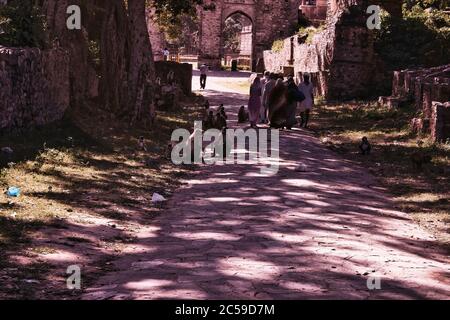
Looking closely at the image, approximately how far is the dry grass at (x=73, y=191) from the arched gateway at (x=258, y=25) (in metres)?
38.0

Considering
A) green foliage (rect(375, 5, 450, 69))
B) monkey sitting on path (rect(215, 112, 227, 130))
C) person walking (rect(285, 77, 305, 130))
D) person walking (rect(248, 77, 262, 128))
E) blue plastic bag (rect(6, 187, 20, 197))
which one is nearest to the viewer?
blue plastic bag (rect(6, 187, 20, 197))

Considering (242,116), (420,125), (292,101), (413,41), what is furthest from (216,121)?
(413,41)

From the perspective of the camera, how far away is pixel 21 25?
1633 centimetres

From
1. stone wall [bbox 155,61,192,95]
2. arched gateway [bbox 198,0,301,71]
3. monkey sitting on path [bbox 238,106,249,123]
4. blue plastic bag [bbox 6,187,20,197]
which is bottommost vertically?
blue plastic bag [bbox 6,187,20,197]

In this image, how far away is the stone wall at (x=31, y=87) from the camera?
14555mm

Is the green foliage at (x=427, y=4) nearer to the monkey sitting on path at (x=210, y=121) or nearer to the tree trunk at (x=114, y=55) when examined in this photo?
the tree trunk at (x=114, y=55)

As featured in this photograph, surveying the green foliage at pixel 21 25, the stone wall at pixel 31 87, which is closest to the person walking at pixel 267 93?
the stone wall at pixel 31 87

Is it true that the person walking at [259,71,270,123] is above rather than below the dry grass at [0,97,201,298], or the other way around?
above

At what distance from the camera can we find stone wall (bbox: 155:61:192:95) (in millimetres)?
31656

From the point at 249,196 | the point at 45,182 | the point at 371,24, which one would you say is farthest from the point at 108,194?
the point at 371,24

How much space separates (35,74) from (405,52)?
18.1 m

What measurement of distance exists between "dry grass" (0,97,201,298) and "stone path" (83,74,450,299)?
0.48m

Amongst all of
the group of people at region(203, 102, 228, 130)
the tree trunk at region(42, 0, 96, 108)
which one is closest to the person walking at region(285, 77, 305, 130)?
the group of people at region(203, 102, 228, 130)

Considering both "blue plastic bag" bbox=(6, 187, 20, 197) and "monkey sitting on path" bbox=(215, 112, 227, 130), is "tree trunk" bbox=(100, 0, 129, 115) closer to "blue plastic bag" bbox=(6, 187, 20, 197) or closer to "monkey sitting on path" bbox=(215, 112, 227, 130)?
"monkey sitting on path" bbox=(215, 112, 227, 130)
